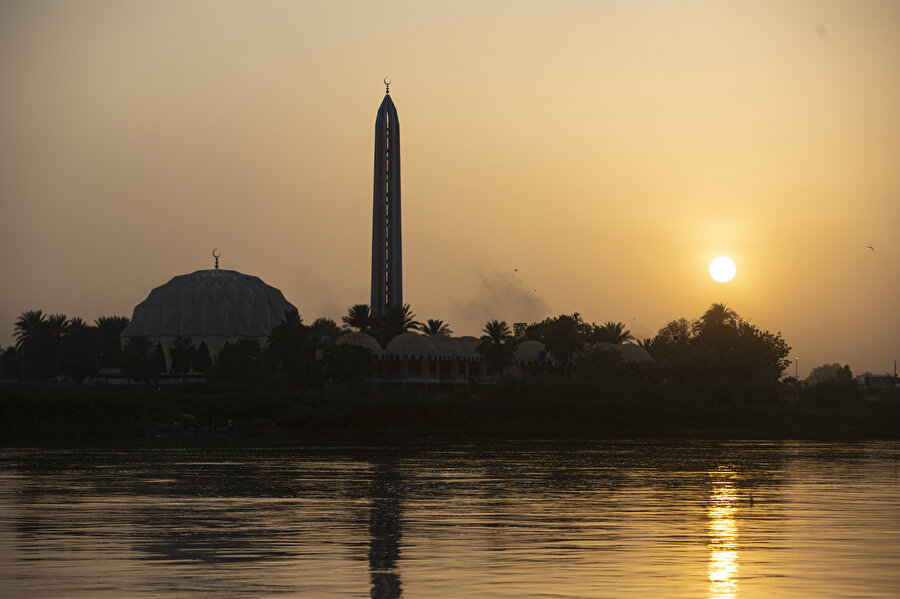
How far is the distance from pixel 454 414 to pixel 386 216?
7115 cm

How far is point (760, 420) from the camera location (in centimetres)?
10025

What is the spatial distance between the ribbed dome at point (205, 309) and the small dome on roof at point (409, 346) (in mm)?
28614

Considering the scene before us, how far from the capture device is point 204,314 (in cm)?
15925

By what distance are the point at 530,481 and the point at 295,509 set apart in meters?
12.9

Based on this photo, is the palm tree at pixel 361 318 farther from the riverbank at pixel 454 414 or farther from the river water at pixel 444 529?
the river water at pixel 444 529

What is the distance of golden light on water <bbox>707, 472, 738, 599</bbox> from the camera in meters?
18.8

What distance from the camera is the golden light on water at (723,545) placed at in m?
18.8

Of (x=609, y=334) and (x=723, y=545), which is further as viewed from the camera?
(x=609, y=334)

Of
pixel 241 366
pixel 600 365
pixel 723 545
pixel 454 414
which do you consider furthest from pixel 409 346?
pixel 723 545

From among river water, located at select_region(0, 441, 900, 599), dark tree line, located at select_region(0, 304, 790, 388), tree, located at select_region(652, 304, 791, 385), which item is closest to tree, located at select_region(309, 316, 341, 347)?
dark tree line, located at select_region(0, 304, 790, 388)

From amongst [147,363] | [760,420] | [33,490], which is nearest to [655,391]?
[760,420]

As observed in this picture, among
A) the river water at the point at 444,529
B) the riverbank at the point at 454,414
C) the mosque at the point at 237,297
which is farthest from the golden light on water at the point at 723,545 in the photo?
the mosque at the point at 237,297

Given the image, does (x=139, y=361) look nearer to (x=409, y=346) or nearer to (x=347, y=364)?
(x=347, y=364)

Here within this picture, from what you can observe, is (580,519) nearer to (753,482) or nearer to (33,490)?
→ (753,482)
